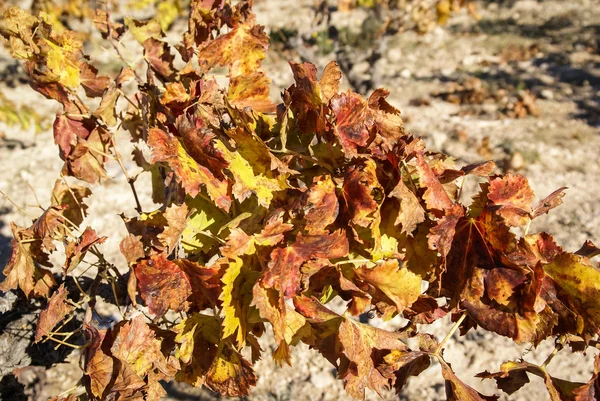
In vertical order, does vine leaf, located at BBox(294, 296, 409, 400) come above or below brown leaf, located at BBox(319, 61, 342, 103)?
below

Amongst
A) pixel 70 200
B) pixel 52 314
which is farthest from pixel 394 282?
pixel 70 200

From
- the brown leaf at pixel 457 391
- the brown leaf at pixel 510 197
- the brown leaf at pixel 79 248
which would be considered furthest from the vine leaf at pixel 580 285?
the brown leaf at pixel 79 248

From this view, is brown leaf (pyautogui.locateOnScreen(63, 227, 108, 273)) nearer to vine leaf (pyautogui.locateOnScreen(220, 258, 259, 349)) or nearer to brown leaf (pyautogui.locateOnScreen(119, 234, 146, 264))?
brown leaf (pyautogui.locateOnScreen(119, 234, 146, 264))

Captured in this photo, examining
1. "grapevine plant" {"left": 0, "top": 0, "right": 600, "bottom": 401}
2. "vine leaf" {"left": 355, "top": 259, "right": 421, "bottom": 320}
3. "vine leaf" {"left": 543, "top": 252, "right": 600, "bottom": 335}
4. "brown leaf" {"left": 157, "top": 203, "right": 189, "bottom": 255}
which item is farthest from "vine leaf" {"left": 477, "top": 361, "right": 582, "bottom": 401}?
"brown leaf" {"left": 157, "top": 203, "right": 189, "bottom": 255}

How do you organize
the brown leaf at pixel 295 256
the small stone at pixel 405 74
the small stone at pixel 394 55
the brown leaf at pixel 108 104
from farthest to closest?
the small stone at pixel 394 55 < the small stone at pixel 405 74 < the brown leaf at pixel 108 104 < the brown leaf at pixel 295 256

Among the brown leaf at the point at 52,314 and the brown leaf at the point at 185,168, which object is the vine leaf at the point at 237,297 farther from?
the brown leaf at the point at 52,314

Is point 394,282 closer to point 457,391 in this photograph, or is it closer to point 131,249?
point 457,391

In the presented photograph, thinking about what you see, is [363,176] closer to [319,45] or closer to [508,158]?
[508,158]

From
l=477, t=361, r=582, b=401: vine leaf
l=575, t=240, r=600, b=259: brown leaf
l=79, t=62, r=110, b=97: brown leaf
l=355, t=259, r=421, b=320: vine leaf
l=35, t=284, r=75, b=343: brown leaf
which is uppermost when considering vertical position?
l=79, t=62, r=110, b=97: brown leaf

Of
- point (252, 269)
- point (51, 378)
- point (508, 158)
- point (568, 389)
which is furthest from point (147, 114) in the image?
point (508, 158)
